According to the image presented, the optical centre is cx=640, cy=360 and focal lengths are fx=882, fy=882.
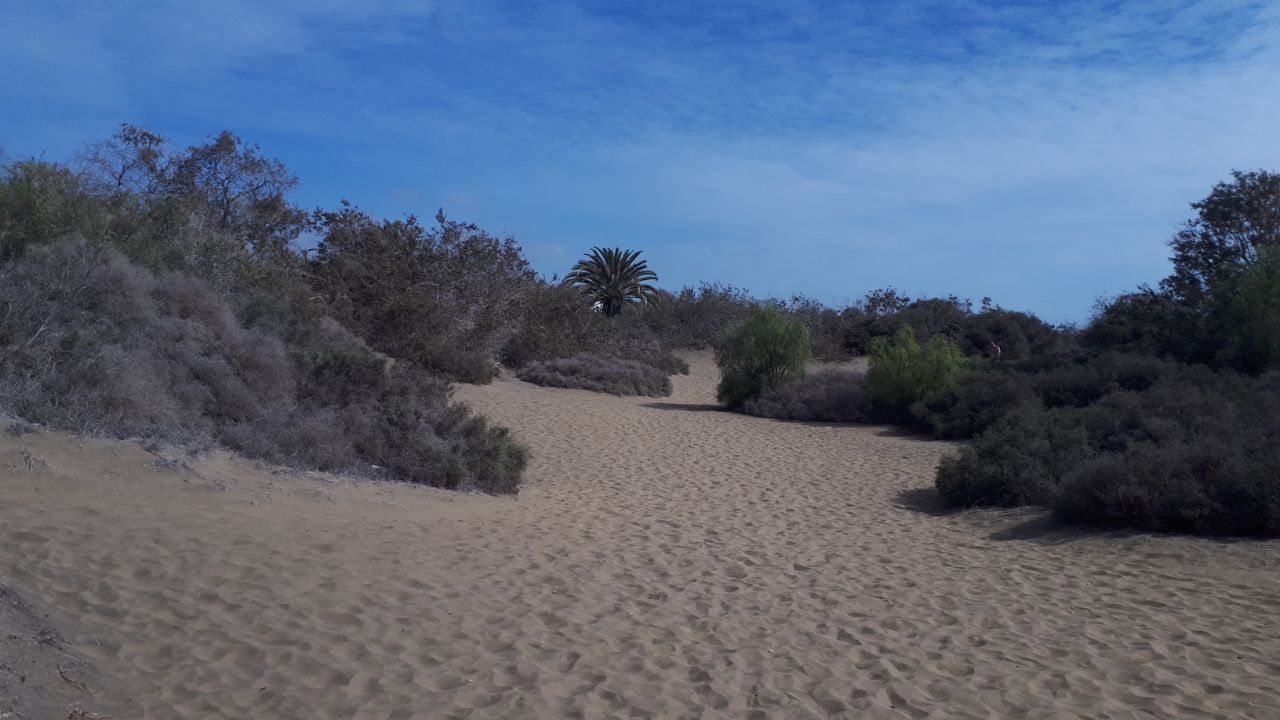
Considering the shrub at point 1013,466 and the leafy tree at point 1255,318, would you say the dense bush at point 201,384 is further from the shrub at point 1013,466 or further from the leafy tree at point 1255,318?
the leafy tree at point 1255,318

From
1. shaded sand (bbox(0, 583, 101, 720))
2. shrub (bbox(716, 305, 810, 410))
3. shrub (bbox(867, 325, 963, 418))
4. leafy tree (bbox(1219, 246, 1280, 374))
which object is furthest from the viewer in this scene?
shrub (bbox(716, 305, 810, 410))

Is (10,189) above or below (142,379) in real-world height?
above

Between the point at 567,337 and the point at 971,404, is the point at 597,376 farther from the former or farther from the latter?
the point at 971,404

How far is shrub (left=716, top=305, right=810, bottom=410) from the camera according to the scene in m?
25.0

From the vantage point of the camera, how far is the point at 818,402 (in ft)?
77.4

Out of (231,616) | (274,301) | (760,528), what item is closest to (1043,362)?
(760,528)

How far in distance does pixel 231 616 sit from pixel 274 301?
10925 mm

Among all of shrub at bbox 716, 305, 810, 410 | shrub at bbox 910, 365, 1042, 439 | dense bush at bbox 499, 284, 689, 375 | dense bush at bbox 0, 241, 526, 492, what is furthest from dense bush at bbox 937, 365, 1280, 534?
dense bush at bbox 499, 284, 689, 375

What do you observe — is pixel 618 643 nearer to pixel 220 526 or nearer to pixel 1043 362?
pixel 220 526

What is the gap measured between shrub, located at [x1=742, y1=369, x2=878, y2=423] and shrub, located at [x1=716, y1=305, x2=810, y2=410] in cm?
45

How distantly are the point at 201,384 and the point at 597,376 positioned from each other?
17512 millimetres

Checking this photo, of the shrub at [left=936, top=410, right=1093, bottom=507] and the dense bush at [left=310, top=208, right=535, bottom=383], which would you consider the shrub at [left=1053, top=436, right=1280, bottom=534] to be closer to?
the shrub at [left=936, top=410, right=1093, bottom=507]

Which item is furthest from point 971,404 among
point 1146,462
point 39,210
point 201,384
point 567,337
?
point 39,210

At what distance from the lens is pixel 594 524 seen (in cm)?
1027
